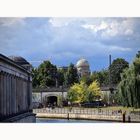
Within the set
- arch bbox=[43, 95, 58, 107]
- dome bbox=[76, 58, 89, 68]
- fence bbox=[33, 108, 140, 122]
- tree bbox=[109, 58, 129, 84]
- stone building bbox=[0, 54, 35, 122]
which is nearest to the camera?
dome bbox=[76, 58, 89, 68]

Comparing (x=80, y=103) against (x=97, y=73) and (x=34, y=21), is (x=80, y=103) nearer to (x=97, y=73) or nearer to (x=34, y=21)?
(x=97, y=73)

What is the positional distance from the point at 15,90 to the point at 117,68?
1.96m

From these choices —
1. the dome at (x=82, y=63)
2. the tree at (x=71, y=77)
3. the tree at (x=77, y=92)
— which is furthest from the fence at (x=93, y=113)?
the dome at (x=82, y=63)

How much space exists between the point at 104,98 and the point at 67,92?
2.51 ft

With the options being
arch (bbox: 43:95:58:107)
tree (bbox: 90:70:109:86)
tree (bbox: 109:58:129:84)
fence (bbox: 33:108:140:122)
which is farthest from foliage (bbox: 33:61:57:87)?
tree (bbox: 109:58:129:84)

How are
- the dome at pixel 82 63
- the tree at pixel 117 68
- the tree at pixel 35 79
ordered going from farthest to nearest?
the tree at pixel 35 79 → the tree at pixel 117 68 → the dome at pixel 82 63

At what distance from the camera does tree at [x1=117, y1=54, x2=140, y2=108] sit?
12.7 meters

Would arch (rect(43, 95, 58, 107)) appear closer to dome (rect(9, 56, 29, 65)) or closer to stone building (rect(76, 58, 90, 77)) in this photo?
stone building (rect(76, 58, 90, 77))

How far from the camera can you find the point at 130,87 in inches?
521

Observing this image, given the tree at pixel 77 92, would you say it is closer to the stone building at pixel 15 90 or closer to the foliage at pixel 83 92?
the foliage at pixel 83 92

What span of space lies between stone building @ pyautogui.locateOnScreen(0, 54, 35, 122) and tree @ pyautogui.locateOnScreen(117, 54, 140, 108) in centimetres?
203

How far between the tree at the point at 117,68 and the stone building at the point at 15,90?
152cm

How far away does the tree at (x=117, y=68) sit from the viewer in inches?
418

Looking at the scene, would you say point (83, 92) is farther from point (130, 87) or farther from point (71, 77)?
point (130, 87)
